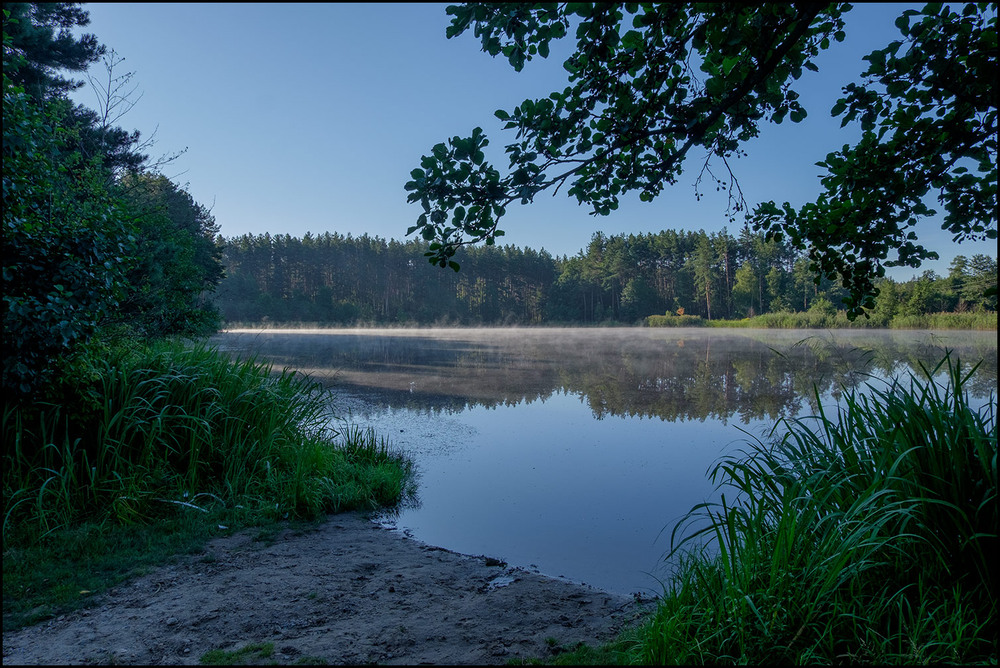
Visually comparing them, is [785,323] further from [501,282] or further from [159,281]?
[159,281]

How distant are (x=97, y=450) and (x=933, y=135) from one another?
5.46 meters

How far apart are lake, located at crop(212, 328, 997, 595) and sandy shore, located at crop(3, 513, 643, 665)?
584 mm

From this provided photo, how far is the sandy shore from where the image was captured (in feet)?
7.58

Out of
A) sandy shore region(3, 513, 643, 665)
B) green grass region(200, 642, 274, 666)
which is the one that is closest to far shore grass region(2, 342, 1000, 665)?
sandy shore region(3, 513, 643, 665)

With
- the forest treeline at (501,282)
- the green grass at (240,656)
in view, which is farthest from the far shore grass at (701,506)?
the forest treeline at (501,282)

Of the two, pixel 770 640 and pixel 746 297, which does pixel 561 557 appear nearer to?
pixel 770 640

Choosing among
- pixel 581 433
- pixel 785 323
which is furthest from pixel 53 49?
pixel 785 323

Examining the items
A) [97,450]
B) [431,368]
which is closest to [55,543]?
[97,450]

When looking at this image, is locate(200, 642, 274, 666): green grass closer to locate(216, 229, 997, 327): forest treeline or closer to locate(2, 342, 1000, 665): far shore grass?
locate(2, 342, 1000, 665): far shore grass

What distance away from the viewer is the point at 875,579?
213 centimetres

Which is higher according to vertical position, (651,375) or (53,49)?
(53,49)

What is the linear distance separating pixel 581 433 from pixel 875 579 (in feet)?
18.2

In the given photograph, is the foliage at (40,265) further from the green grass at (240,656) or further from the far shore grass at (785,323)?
the far shore grass at (785,323)

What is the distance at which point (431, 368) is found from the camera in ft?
49.5
